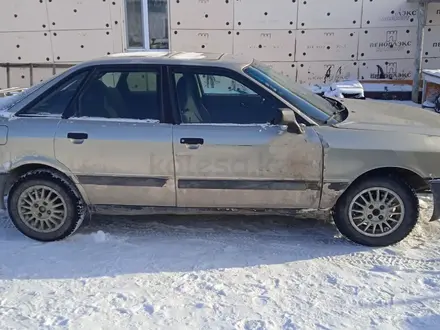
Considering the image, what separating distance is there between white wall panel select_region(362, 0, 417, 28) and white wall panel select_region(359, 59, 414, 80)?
0.76m

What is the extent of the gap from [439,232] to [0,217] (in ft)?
13.4

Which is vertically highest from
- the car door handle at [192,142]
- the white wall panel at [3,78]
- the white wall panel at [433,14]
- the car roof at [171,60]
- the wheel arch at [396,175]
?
the white wall panel at [433,14]

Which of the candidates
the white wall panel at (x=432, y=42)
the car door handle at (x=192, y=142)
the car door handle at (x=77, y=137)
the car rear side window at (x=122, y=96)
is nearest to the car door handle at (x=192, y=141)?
the car door handle at (x=192, y=142)

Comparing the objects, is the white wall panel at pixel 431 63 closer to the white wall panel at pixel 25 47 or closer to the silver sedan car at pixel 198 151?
the silver sedan car at pixel 198 151

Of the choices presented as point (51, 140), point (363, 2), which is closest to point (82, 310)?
point (51, 140)

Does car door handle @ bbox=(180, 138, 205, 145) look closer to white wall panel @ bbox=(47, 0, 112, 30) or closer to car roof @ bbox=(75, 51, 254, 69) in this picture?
car roof @ bbox=(75, 51, 254, 69)

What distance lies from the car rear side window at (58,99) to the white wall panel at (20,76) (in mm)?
6907

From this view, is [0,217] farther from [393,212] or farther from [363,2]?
[363,2]

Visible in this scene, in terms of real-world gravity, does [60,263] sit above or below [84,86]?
below

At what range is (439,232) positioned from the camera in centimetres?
390

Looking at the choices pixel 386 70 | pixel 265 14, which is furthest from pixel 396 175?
pixel 386 70

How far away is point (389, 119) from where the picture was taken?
389 centimetres

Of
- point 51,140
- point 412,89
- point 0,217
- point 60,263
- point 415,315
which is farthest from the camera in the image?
point 412,89

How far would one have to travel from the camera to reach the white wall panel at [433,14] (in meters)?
9.32
